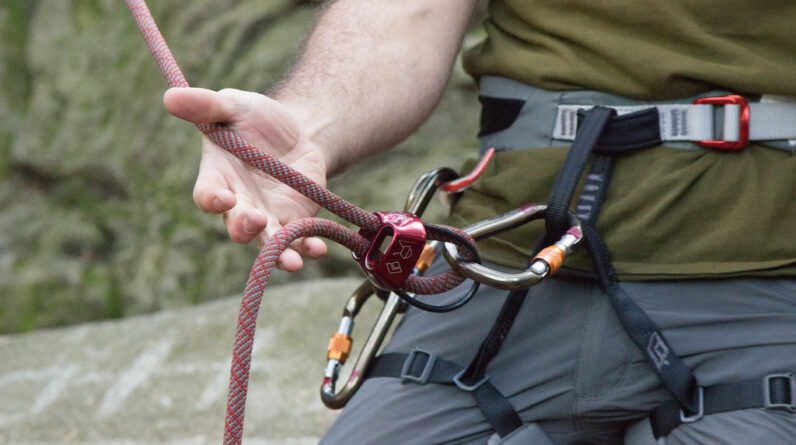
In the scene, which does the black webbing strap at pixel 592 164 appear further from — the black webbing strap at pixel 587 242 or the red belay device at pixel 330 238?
the red belay device at pixel 330 238

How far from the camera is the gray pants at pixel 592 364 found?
33.6 inches

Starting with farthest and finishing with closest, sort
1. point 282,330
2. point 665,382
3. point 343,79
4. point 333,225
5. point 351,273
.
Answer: point 351,273
point 282,330
point 343,79
point 665,382
point 333,225

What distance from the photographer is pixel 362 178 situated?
3613 mm

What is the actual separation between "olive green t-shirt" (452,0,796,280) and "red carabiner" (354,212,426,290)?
0.77ft

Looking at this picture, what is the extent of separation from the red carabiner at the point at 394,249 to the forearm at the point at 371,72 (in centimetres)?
19

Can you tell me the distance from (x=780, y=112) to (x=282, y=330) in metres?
2.01

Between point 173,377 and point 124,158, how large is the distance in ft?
6.57

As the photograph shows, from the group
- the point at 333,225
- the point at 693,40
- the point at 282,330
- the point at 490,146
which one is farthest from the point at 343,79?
the point at 282,330

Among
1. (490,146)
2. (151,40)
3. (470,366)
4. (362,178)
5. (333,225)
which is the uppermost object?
(151,40)

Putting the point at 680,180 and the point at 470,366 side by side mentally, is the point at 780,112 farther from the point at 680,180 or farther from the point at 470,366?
the point at 470,366

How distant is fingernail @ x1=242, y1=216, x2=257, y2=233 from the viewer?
2.41ft

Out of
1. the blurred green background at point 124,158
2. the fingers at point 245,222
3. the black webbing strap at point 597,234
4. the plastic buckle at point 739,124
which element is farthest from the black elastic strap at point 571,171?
the blurred green background at point 124,158

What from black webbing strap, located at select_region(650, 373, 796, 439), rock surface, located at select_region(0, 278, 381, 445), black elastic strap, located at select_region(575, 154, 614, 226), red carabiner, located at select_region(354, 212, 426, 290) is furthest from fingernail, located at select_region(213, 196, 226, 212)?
rock surface, located at select_region(0, 278, 381, 445)

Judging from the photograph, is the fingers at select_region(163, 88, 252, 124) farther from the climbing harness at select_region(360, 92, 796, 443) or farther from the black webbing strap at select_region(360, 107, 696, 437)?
the black webbing strap at select_region(360, 107, 696, 437)
